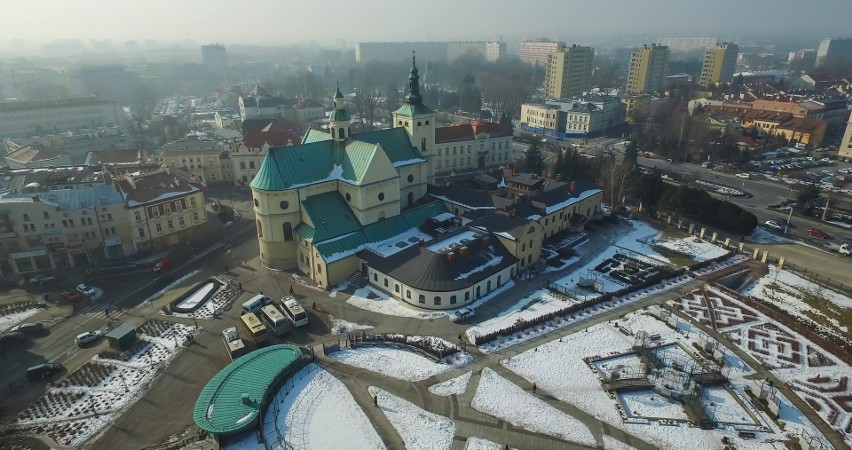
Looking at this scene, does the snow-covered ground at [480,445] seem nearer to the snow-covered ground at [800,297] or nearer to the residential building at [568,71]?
the snow-covered ground at [800,297]

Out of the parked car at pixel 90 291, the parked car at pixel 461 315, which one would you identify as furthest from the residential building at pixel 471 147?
the parked car at pixel 90 291

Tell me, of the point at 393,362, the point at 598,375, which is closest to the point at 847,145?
the point at 598,375

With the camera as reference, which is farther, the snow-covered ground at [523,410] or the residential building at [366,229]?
the residential building at [366,229]

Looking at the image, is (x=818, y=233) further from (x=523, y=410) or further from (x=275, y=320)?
(x=275, y=320)

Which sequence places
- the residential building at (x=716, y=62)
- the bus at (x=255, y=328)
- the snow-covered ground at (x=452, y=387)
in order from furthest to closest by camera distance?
the residential building at (x=716, y=62) → the bus at (x=255, y=328) → the snow-covered ground at (x=452, y=387)

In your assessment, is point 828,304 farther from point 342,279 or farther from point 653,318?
point 342,279

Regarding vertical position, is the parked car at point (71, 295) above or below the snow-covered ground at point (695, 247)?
below

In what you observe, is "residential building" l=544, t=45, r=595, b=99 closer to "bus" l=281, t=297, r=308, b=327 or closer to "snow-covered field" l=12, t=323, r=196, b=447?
"bus" l=281, t=297, r=308, b=327
